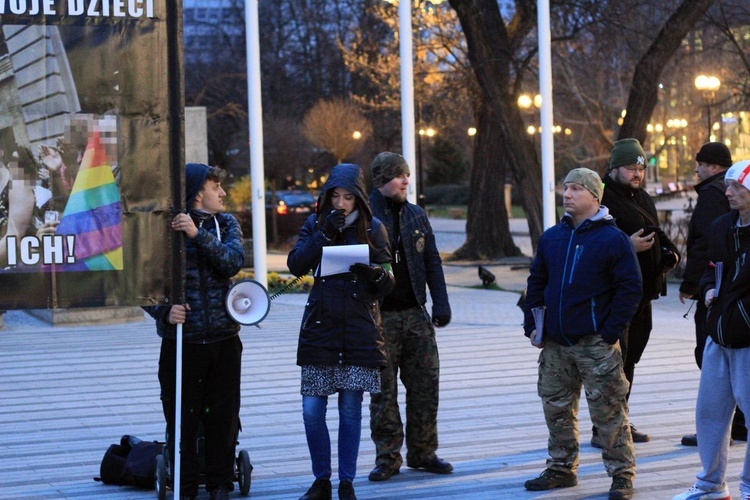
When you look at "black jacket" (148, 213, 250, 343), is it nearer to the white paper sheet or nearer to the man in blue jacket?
the white paper sheet

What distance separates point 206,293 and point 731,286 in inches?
108

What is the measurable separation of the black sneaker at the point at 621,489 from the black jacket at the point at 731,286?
97cm

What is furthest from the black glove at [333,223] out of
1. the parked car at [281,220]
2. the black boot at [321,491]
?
the parked car at [281,220]

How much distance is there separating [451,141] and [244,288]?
185 feet

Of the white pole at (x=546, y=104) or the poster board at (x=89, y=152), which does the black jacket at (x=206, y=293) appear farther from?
the white pole at (x=546, y=104)

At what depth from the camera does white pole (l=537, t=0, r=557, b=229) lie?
57.1ft

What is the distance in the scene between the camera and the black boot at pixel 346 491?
6.43 m

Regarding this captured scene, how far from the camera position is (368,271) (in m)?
6.42

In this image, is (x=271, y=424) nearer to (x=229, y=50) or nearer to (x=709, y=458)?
(x=709, y=458)

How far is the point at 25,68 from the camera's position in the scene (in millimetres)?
5824

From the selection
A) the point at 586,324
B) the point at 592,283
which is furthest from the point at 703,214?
the point at 586,324

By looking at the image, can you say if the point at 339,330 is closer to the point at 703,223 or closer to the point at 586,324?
the point at 586,324

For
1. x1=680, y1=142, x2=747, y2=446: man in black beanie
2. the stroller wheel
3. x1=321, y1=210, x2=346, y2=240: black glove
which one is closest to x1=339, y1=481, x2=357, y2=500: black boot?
the stroller wheel

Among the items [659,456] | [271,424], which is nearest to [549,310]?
[659,456]
